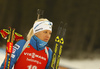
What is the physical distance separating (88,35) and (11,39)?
9671 mm

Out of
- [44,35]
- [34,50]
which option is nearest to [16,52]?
[34,50]

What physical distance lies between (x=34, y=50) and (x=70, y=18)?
30.7 feet

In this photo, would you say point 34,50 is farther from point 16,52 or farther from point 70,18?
point 70,18

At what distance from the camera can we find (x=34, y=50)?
227 cm

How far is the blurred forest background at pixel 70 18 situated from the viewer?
10422 mm

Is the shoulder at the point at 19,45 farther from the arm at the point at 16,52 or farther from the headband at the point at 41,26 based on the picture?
the headband at the point at 41,26

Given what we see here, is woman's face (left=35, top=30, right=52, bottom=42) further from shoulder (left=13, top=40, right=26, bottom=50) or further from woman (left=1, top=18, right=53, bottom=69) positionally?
shoulder (left=13, top=40, right=26, bottom=50)

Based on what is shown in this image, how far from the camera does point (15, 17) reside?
10867mm

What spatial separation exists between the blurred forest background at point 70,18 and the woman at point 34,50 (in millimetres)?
7785

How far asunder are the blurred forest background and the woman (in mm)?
7785

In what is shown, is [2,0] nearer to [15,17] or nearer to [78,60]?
[15,17]

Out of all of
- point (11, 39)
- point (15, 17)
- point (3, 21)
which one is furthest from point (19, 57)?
point (15, 17)

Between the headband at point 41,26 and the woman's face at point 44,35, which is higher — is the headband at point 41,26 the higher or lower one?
the higher one

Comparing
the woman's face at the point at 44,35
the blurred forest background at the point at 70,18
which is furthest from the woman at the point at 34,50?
the blurred forest background at the point at 70,18
